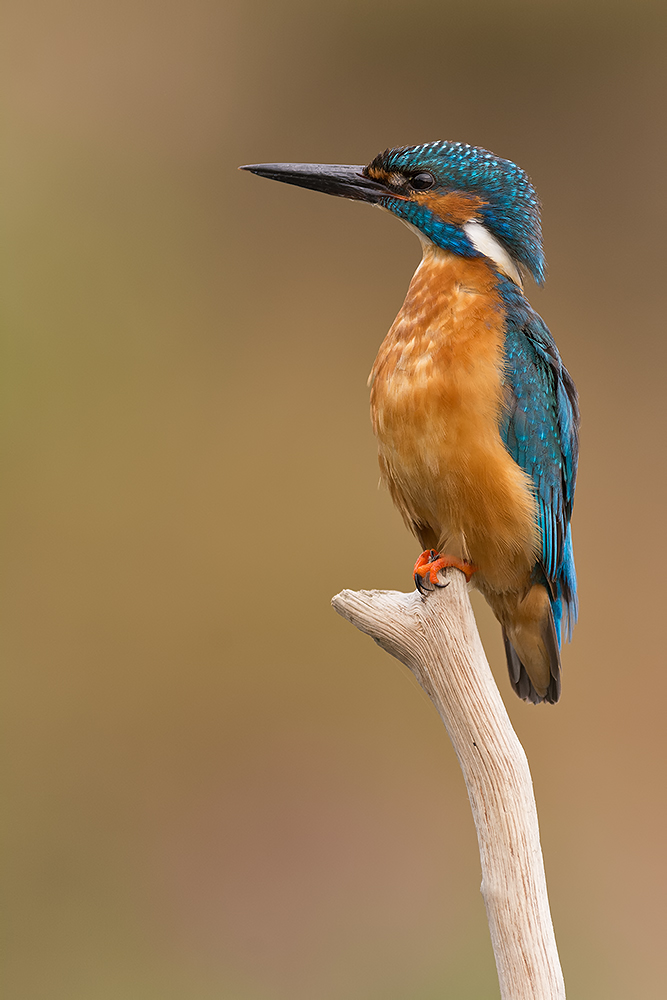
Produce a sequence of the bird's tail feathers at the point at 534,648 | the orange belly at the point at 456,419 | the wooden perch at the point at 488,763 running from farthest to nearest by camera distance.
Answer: the bird's tail feathers at the point at 534,648, the orange belly at the point at 456,419, the wooden perch at the point at 488,763

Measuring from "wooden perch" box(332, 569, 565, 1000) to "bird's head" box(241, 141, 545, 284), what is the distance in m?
0.49

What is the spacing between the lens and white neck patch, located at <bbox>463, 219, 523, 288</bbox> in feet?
4.23

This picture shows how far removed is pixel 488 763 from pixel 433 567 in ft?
0.97

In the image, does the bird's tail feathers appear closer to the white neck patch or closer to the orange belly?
the orange belly

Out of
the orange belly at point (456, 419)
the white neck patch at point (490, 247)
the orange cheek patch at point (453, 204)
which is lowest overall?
the orange belly at point (456, 419)

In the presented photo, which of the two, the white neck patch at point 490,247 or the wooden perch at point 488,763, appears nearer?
the wooden perch at point 488,763

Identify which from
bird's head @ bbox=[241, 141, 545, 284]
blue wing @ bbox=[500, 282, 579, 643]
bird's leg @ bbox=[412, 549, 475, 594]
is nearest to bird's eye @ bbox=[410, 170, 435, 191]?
bird's head @ bbox=[241, 141, 545, 284]

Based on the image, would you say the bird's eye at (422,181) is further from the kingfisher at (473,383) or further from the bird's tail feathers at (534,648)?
the bird's tail feathers at (534,648)

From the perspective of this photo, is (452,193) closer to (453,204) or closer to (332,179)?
(453,204)

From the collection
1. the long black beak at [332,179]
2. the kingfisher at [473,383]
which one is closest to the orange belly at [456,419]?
the kingfisher at [473,383]

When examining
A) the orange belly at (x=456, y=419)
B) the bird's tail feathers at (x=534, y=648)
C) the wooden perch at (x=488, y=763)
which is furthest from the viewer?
the bird's tail feathers at (x=534, y=648)

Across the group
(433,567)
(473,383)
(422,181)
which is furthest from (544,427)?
(422,181)

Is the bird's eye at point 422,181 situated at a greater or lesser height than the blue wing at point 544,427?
greater

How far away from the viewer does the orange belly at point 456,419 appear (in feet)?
4.03
